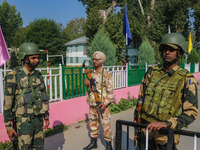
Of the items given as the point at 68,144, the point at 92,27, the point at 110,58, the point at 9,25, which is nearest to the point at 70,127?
the point at 68,144

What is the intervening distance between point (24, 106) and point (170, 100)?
5.75 feet

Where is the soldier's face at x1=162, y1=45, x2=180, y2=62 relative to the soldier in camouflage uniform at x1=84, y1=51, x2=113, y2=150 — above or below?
above

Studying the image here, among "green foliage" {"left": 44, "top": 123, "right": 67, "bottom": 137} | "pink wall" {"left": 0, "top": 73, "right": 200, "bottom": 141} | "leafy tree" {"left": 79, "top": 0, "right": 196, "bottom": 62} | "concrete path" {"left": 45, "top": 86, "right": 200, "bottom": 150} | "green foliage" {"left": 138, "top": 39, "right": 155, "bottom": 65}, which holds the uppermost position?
"leafy tree" {"left": 79, "top": 0, "right": 196, "bottom": 62}

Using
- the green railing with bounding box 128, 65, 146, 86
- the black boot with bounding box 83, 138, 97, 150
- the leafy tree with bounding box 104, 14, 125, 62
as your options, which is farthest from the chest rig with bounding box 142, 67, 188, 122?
the leafy tree with bounding box 104, 14, 125, 62

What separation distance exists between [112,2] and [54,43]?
23.1 m

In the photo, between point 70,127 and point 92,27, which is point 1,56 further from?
point 92,27

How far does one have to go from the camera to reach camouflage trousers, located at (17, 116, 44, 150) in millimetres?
2229

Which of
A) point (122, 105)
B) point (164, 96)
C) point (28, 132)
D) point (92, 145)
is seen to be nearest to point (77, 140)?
point (92, 145)

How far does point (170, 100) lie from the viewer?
1.76m

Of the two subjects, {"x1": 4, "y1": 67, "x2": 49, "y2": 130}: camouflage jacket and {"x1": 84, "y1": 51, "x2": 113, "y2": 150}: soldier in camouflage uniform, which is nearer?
{"x1": 4, "y1": 67, "x2": 49, "y2": 130}: camouflage jacket

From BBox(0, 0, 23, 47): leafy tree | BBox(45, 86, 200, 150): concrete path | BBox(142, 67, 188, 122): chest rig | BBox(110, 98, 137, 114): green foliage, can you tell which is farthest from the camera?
BBox(0, 0, 23, 47): leafy tree

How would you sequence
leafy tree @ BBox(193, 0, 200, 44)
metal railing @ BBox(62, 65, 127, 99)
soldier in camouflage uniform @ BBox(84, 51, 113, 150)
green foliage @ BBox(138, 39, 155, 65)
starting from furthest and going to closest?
leafy tree @ BBox(193, 0, 200, 44)
green foliage @ BBox(138, 39, 155, 65)
metal railing @ BBox(62, 65, 127, 99)
soldier in camouflage uniform @ BBox(84, 51, 113, 150)

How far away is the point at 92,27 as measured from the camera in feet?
44.4

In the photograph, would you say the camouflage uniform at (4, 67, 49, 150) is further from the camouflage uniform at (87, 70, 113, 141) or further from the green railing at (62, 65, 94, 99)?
the green railing at (62, 65, 94, 99)
